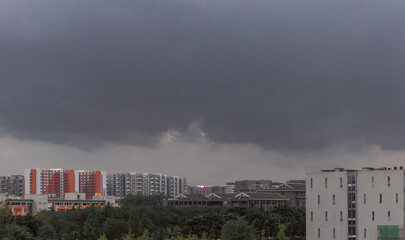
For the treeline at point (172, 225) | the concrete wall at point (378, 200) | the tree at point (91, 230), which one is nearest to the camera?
the treeline at point (172, 225)

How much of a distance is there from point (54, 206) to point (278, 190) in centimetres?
7345

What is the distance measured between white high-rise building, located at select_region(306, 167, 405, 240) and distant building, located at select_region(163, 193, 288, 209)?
290 feet

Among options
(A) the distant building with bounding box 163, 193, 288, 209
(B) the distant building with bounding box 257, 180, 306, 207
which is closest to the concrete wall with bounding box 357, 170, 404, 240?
(A) the distant building with bounding box 163, 193, 288, 209

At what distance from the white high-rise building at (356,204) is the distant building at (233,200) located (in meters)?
88.3

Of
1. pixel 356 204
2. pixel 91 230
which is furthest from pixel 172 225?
pixel 356 204

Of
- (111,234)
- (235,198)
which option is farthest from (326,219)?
(235,198)

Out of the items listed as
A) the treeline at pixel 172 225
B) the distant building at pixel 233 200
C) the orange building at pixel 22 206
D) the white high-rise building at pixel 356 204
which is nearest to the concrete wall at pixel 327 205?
the white high-rise building at pixel 356 204

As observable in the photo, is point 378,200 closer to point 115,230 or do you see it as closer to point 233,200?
point 115,230

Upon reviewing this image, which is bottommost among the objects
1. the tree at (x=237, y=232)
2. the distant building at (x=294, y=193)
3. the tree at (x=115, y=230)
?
the tree at (x=115, y=230)

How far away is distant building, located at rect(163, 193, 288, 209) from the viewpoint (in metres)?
173

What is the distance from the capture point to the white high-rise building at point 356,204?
74000 millimetres

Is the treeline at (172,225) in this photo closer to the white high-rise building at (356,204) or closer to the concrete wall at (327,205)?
the concrete wall at (327,205)

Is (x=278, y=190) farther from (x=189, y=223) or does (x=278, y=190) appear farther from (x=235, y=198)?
(x=189, y=223)

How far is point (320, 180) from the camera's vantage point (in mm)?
82375
